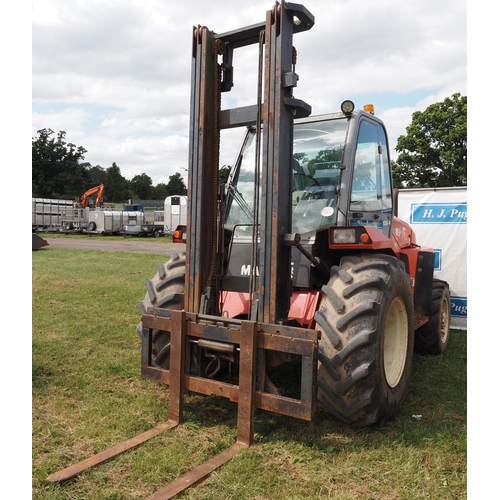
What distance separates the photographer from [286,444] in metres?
3.53

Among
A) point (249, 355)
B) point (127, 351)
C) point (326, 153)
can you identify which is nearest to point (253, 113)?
point (326, 153)

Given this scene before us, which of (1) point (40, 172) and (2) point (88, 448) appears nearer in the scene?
(2) point (88, 448)

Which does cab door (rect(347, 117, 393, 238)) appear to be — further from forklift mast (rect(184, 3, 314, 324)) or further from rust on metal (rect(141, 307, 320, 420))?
rust on metal (rect(141, 307, 320, 420))

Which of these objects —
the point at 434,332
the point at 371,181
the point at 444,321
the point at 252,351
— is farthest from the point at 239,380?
the point at 444,321

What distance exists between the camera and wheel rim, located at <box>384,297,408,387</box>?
4.20 metres

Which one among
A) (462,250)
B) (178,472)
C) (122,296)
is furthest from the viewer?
(122,296)

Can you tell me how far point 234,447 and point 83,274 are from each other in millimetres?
9629

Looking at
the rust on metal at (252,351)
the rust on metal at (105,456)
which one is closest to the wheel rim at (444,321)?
the rust on metal at (252,351)

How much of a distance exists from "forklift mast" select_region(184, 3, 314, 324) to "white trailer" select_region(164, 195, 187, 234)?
2638 cm

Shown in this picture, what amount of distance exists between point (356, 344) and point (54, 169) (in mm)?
58488

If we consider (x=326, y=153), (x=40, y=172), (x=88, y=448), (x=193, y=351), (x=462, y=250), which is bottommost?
(x=88, y=448)

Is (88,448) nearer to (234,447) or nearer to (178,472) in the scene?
(178,472)

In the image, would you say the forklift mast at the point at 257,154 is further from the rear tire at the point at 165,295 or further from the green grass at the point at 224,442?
the green grass at the point at 224,442

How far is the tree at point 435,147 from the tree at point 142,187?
70560 millimetres
